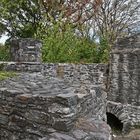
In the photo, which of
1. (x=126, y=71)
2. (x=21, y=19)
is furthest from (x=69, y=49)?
(x=21, y=19)

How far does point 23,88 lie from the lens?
570cm

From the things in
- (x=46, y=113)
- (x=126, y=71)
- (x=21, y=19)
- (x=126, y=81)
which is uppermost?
(x=21, y=19)

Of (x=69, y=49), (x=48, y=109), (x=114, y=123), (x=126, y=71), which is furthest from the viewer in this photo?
(x=69, y=49)

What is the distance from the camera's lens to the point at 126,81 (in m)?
12.7

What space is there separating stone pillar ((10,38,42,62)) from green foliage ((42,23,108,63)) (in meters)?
3.28

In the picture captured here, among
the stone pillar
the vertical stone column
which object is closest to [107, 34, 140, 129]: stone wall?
the vertical stone column

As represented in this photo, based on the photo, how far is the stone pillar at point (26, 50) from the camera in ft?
34.9

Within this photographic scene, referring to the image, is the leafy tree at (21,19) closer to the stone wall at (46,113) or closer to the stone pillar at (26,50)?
Answer: the stone pillar at (26,50)

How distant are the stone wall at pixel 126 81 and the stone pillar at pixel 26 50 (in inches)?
129

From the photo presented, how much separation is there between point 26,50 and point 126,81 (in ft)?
13.2

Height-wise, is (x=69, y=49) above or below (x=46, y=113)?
above

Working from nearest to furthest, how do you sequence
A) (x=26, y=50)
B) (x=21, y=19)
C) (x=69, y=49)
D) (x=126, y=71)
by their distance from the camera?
(x=26, y=50) < (x=126, y=71) < (x=69, y=49) < (x=21, y=19)

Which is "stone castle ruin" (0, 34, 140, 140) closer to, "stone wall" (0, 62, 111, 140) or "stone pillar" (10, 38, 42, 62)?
"stone wall" (0, 62, 111, 140)

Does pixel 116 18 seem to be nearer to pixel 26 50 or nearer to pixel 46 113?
pixel 26 50
